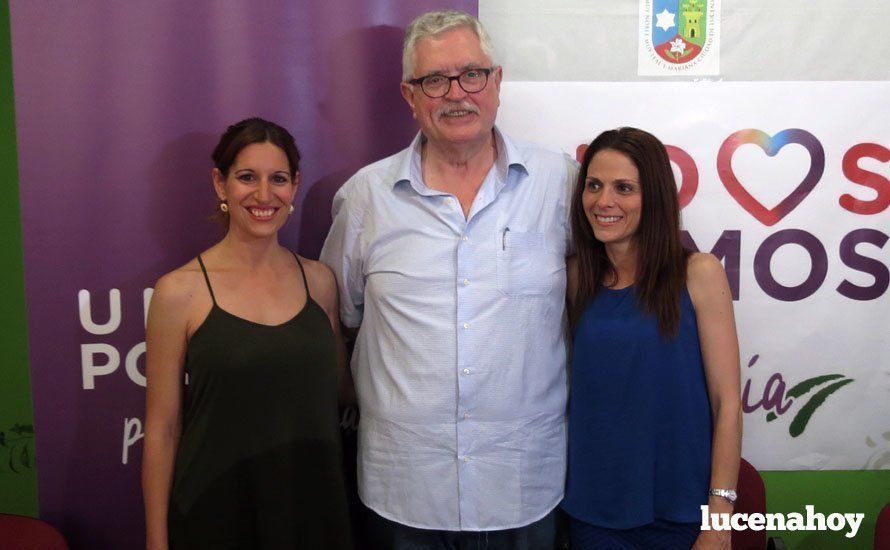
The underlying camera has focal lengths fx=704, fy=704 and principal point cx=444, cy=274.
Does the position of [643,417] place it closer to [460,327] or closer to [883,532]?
[460,327]

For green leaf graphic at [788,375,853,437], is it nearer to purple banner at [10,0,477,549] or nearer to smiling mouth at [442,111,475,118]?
smiling mouth at [442,111,475,118]

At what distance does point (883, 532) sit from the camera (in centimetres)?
226

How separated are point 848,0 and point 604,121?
937mm

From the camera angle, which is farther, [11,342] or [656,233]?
[11,342]

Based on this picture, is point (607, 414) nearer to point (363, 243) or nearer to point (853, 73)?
point (363, 243)

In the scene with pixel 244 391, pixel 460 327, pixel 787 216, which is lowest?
pixel 244 391

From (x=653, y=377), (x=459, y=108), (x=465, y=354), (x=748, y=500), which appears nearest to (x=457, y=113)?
(x=459, y=108)

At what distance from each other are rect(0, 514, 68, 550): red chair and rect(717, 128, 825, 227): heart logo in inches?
97.7

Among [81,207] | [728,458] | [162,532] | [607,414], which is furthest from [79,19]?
[728,458]

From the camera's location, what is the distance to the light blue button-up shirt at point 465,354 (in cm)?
188

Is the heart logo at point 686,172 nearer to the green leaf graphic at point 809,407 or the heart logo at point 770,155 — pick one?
the heart logo at point 770,155

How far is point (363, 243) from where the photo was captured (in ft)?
6.70

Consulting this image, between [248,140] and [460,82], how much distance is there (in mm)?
591

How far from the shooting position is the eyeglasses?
192cm
